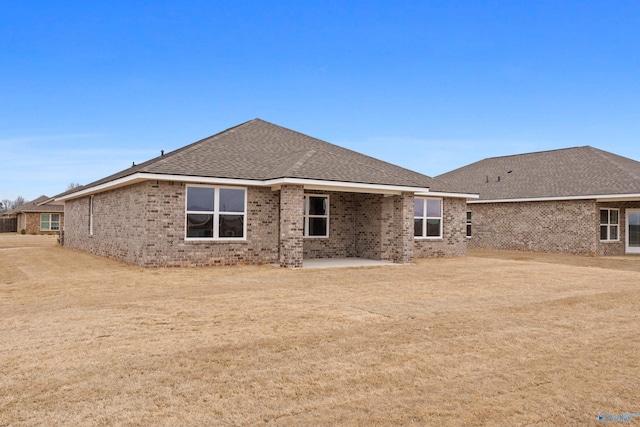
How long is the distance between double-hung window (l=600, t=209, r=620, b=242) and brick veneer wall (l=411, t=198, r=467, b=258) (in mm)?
8904

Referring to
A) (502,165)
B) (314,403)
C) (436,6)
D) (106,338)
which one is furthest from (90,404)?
(502,165)

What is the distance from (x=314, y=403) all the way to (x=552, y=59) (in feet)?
71.6

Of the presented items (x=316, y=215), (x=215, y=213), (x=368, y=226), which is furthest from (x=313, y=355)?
(x=368, y=226)

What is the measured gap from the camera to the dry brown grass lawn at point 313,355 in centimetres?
397

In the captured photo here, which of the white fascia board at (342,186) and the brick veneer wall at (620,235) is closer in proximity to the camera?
the white fascia board at (342,186)

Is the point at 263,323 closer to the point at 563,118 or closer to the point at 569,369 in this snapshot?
the point at 569,369

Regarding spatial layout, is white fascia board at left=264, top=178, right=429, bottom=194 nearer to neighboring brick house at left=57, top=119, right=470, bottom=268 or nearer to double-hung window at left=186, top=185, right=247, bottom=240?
neighboring brick house at left=57, top=119, right=470, bottom=268

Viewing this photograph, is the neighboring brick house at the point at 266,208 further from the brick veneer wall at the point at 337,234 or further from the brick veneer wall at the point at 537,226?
the brick veneer wall at the point at 537,226

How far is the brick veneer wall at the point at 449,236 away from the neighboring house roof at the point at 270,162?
886 millimetres

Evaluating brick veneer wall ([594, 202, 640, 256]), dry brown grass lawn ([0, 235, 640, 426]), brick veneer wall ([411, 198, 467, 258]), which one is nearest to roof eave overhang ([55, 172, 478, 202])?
brick veneer wall ([411, 198, 467, 258])

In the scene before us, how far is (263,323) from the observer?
7180 mm

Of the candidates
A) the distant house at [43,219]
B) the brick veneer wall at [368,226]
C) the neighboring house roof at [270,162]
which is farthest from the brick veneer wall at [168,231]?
the distant house at [43,219]

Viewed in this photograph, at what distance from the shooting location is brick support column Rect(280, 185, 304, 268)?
49.3ft

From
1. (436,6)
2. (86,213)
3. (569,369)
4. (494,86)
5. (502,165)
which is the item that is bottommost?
(569,369)
